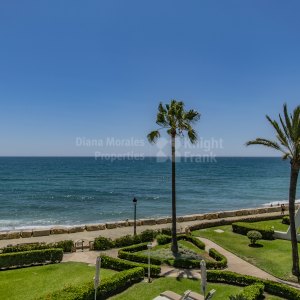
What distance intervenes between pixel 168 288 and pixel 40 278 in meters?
7.01

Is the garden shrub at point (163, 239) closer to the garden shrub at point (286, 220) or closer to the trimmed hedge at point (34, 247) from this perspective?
the trimmed hedge at point (34, 247)

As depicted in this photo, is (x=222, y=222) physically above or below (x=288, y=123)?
below

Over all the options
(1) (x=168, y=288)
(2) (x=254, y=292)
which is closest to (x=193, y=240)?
(1) (x=168, y=288)

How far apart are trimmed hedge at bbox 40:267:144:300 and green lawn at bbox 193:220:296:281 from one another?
26.4 feet

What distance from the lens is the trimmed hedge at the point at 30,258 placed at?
20328 millimetres

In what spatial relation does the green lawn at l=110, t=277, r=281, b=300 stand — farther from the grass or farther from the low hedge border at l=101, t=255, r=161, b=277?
the grass

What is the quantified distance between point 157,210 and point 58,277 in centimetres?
3925

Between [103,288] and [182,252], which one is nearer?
[103,288]

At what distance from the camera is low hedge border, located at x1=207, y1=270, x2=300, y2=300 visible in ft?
51.1

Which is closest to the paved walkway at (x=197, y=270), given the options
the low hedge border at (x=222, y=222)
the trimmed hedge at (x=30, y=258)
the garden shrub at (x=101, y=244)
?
the garden shrub at (x=101, y=244)

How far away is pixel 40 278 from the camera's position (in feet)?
59.9

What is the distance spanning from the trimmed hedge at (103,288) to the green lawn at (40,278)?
74.7 inches

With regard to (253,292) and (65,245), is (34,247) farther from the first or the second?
(253,292)

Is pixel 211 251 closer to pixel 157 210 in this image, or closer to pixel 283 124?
pixel 283 124
